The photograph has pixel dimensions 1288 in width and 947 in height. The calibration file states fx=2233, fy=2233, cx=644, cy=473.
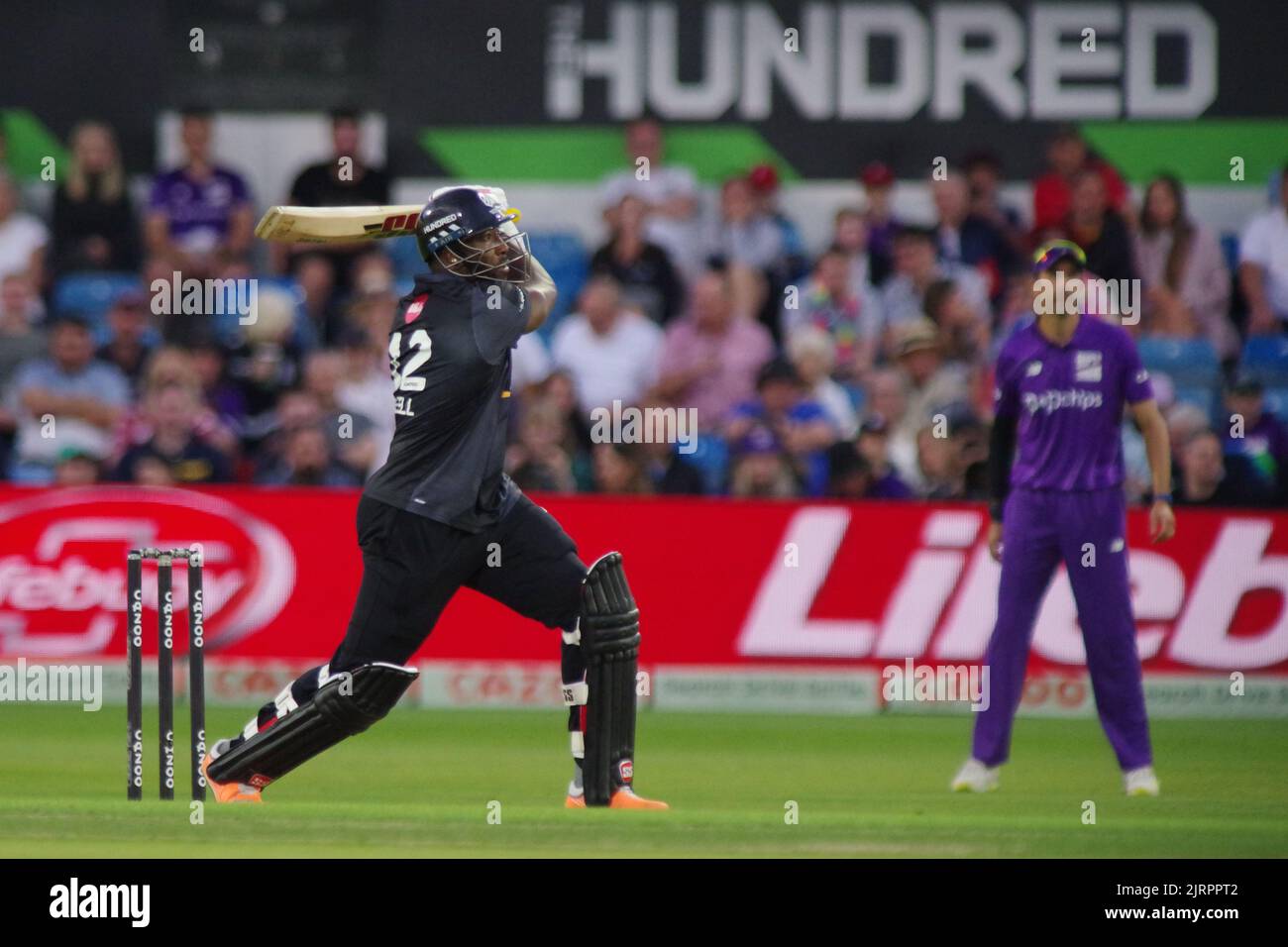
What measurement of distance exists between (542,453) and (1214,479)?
172 inches

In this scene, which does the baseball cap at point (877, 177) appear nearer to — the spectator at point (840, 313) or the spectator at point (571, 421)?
the spectator at point (840, 313)

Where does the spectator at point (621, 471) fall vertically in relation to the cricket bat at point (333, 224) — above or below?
below

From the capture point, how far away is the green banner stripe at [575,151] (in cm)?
1927

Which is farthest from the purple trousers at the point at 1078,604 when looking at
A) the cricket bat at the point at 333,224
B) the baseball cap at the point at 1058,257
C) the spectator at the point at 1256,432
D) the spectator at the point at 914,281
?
the spectator at the point at 914,281

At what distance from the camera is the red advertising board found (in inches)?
540

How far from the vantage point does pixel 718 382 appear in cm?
1666

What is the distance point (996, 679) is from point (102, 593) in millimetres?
6155

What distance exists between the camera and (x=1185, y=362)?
17.0 metres

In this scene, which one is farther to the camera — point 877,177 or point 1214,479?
point 877,177

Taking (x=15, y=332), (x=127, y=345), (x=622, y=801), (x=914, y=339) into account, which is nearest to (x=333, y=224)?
(x=622, y=801)

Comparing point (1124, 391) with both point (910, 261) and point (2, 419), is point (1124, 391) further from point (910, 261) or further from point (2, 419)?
point (2, 419)

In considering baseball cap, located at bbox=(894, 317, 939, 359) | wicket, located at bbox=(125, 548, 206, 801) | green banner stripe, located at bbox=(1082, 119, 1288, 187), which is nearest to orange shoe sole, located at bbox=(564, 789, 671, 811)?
wicket, located at bbox=(125, 548, 206, 801)

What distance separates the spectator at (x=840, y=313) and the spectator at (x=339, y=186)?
11.6 feet

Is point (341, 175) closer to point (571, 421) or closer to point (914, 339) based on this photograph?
point (571, 421)
